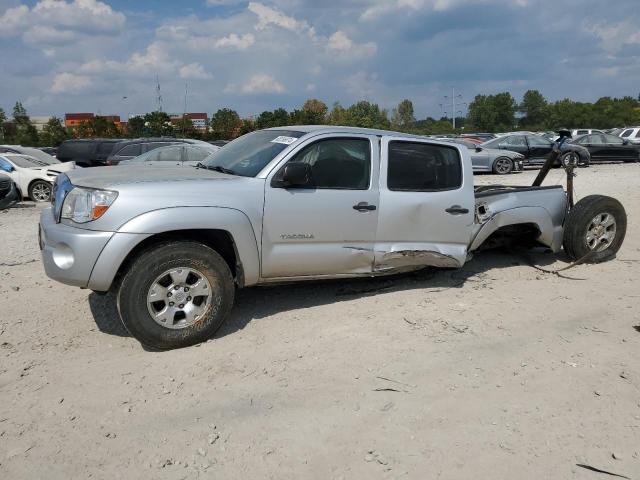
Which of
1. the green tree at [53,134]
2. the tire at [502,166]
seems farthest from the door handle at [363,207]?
the green tree at [53,134]

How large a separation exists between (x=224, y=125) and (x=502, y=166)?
93.0ft

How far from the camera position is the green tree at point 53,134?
46.3 metres

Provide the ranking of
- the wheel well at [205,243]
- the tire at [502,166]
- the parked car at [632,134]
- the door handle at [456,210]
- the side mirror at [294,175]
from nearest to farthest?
the wheel well at [205,243], the side mirror at [294,175], the door handle at [456,210], the tire at [502,166], the parked car at [632,134]

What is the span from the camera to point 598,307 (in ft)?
17.6

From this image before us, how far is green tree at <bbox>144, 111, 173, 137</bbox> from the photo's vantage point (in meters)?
40.1

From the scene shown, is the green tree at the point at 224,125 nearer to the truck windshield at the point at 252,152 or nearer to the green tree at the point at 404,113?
the truck windshield at the point at 252,152

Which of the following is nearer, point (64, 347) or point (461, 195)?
point (64, 347)

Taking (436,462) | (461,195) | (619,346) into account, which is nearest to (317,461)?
(436,462)

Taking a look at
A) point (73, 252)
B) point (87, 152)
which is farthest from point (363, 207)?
point (87, 152)

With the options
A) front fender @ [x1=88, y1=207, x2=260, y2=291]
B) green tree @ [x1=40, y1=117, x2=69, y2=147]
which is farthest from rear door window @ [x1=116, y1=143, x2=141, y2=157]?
green tree @ [x1=40, y1=117, x2=69, y2=147]

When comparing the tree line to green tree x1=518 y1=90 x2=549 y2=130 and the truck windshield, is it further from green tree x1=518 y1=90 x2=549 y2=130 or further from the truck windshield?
the truck windshield

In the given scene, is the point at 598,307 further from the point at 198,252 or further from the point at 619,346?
the point at 198,252

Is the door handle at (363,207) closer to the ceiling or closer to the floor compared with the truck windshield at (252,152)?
closer to the floor

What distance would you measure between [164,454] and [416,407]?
150cm
